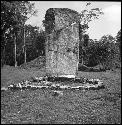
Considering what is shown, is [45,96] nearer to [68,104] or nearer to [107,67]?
[68,104]

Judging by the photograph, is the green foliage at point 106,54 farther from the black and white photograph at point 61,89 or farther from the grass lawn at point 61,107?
the grass lawn at point 61,107

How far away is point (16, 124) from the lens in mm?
5766

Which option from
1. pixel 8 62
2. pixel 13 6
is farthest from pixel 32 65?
pixel 8 62

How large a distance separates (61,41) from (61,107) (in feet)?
21.4

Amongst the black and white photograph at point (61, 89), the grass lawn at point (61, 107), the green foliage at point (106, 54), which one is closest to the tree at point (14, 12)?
the black and white photograph at point (61, 89)

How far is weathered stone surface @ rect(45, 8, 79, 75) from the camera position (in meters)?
13.3

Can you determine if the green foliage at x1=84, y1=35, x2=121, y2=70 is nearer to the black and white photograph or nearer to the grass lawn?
the black and white photograph

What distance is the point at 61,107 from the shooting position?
7387 millimetres

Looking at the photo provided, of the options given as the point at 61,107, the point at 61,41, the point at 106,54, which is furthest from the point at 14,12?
the point at 61,107

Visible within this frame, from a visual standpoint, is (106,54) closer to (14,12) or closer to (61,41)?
(14,12)

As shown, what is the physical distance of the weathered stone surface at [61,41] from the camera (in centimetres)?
1330

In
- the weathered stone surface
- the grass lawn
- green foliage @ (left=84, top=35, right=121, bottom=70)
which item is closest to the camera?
the grass lawn

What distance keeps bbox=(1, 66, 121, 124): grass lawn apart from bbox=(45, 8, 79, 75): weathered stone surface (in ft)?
11.5

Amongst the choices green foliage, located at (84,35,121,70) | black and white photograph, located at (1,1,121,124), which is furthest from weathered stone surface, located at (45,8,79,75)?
green foliage, located at (84,35,121,70)
